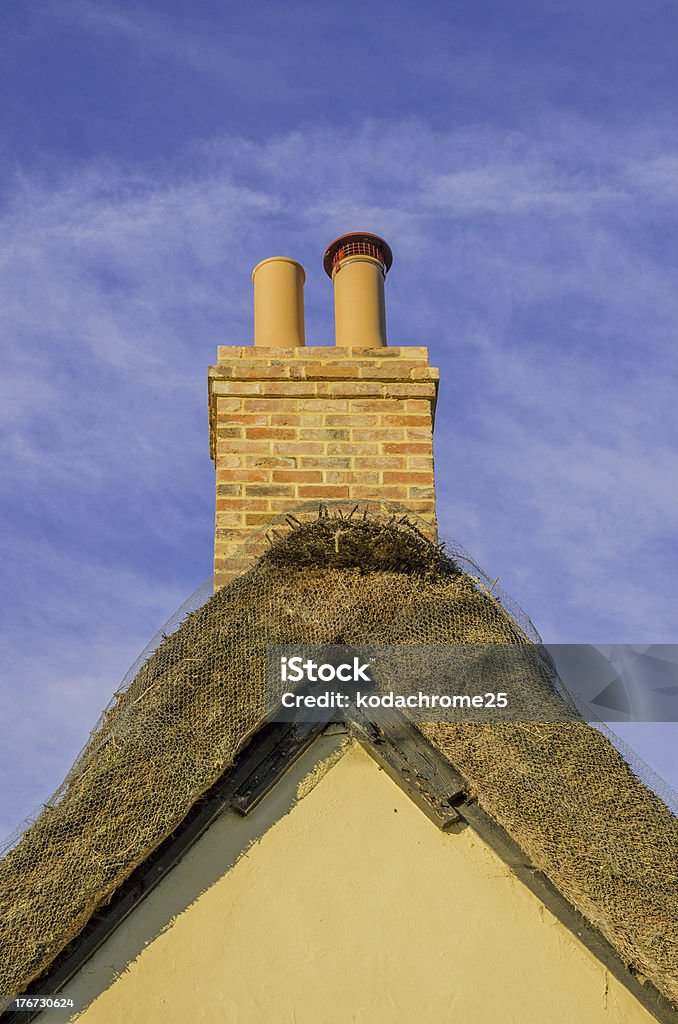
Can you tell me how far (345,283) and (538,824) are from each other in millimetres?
3741

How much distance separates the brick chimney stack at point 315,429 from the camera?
5.54 meters

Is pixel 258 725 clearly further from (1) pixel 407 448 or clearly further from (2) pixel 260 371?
(2) pixel 260 371

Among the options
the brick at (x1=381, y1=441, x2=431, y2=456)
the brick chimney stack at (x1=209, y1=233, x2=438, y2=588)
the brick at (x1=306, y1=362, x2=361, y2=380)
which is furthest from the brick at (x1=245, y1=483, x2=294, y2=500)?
the brick at (x1=306, y1=362, x2=361, y2=380)

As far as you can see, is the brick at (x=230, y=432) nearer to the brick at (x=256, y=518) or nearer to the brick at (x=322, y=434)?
the brick at (x=322, y=434)

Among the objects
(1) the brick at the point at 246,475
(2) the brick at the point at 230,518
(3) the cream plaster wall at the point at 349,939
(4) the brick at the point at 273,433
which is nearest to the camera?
(3) the cream plaster wall at the point at 349,939

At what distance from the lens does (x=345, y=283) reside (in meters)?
6.47

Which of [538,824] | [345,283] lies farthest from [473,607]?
[345,283]

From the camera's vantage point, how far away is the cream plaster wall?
10.9 feet

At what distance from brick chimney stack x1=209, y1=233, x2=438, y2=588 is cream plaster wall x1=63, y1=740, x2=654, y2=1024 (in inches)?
78.2

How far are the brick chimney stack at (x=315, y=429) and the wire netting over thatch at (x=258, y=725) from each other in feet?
3.82

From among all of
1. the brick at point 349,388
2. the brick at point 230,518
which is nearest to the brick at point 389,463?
the brick at point 349,388

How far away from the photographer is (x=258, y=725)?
3619 mm

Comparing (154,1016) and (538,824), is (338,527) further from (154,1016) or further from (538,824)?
(154,1016)

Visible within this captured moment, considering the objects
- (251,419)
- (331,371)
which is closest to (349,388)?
(331,371)
